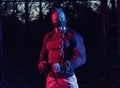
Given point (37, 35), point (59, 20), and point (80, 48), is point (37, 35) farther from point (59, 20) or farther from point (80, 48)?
point (80, 48)

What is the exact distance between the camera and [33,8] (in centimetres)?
1291

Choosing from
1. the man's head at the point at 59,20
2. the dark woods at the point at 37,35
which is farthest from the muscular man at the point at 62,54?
the dark woods at the point at 37,35

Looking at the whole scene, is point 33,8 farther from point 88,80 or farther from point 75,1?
point 88,80

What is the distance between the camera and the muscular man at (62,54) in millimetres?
4441

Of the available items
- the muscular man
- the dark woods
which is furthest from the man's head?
the dark woods

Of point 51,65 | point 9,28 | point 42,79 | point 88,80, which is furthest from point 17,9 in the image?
point 51,65

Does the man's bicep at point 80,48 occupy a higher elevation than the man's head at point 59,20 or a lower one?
lower

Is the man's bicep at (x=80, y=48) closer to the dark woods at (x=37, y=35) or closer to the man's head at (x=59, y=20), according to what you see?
the man's head at (x=59, y=20)

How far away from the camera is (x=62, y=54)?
14.7 ft

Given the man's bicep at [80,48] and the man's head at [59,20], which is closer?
the man's bicep at [80,48]

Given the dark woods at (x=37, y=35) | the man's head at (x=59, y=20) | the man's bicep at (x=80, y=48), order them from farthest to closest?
the dark woods at (x=37, y=35), the man's head at (x=59, y=20), the man's bicep at (x=80, y=48)

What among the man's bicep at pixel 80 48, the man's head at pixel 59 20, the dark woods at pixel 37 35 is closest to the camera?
the man's bicep at pixel 80 48

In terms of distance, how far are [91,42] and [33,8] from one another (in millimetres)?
2674

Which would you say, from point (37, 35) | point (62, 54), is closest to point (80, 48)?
point (62, 54)
